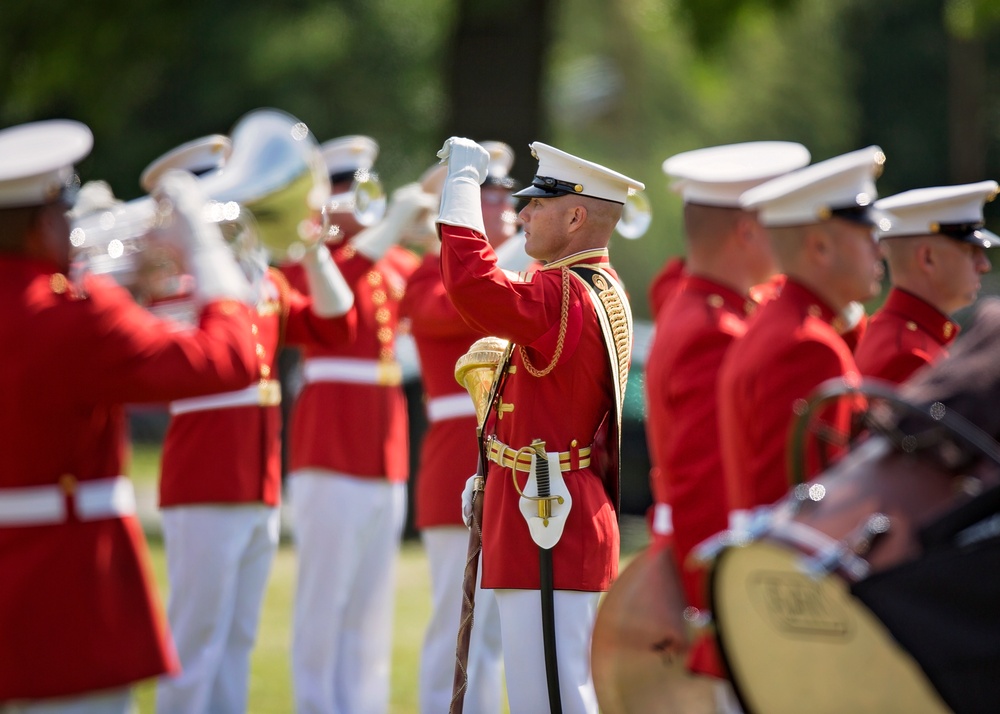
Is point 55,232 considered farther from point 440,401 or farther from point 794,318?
point 440,401

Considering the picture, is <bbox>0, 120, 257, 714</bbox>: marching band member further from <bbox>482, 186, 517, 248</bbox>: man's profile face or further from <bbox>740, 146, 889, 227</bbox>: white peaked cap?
<bbox>482, 186, 517, 248</bbox>: man's profile face

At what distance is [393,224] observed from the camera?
24.8 feet

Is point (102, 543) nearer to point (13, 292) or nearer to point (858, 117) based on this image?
point (13, 292)

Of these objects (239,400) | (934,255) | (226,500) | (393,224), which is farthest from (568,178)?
(393,224)

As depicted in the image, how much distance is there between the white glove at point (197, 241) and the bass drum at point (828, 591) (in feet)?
4.61

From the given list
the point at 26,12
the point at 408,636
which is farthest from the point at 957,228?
the point at 26,12

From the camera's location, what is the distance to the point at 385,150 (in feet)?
59.5

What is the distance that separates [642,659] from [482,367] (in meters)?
1.51

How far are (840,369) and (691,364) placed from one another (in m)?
0.93

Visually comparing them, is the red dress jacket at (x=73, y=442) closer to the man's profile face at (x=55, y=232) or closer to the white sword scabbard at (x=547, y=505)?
the man's profile face at (x=55, y=232)

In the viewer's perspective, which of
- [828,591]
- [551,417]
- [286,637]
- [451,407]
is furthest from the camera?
[286,637]

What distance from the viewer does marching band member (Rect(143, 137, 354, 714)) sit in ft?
20.6

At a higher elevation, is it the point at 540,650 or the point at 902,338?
the point at 902,338

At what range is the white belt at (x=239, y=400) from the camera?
646 cm
